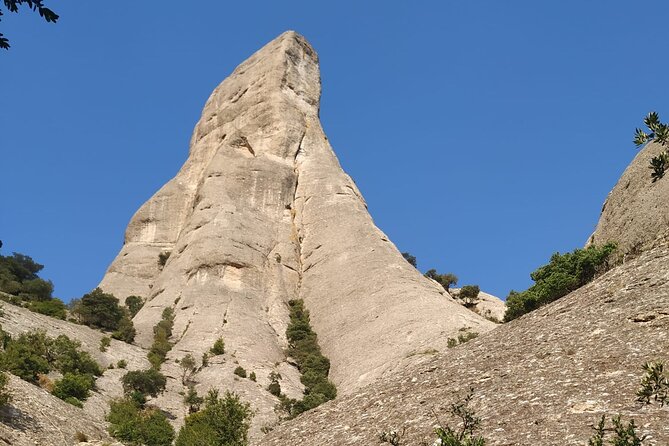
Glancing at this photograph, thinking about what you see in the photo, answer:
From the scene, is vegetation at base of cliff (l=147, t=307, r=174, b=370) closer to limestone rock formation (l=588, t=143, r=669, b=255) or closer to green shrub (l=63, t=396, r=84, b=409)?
green shrub (l=63, t=396, r=84, b=409)

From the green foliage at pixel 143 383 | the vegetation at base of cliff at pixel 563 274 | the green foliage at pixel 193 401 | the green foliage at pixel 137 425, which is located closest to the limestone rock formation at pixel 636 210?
the vegetation at base of cliff at pixel 563 274

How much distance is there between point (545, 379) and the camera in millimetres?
16234

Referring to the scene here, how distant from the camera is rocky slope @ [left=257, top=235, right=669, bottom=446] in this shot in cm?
1380

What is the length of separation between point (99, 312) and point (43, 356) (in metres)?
12.8

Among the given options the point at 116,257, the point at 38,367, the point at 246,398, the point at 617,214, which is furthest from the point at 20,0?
the point at 116,257

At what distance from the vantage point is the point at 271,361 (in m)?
47.3

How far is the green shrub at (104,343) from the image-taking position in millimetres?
43844

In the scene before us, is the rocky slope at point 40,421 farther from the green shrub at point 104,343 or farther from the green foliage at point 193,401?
the green shrub at point 104,343

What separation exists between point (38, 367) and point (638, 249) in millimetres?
25306

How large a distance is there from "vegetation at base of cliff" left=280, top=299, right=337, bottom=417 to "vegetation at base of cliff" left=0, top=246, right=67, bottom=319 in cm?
1452

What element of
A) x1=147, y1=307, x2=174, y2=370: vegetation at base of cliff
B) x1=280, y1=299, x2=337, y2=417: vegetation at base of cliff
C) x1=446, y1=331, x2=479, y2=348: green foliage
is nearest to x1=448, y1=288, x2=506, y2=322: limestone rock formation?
x1=280, y1=299, x2=337, y2=417: vegetation at base of cliff

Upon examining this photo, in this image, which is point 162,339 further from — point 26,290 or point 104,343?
point 26,290

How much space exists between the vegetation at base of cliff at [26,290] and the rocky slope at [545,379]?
113 feet

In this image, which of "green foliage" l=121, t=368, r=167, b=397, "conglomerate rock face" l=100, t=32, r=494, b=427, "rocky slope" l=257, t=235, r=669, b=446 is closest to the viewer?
"rocky slope" l=257, t=235, r=669, b=446
